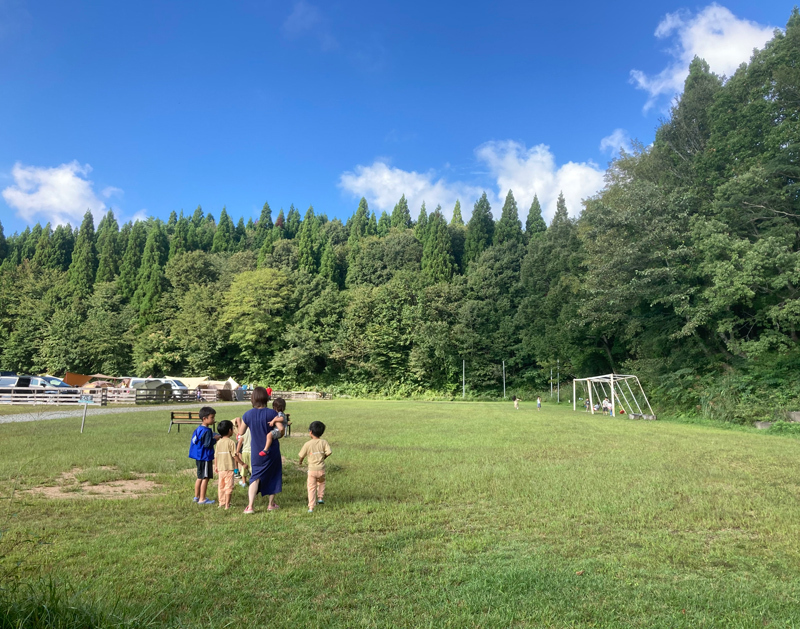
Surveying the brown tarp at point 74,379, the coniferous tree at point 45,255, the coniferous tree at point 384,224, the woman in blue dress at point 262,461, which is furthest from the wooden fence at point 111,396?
the coniferous tree at point 45,255

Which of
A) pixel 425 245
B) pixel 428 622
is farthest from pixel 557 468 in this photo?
pixel 425 245

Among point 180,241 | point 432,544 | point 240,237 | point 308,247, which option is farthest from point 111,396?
point 240,237

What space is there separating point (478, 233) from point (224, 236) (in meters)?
43.2

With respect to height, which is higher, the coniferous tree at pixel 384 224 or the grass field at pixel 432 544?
the coniferous tree at pixel 384 224

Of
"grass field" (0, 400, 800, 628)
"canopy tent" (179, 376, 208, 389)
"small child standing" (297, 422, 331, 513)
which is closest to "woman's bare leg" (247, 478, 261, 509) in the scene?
"grass field" (0, 400, 800, 628)

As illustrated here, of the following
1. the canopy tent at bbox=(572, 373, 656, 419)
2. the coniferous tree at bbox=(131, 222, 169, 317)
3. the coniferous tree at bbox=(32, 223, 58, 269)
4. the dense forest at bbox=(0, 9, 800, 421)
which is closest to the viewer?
the dense forest at bbox=(0, 9, 800, 421)

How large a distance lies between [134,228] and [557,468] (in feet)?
258

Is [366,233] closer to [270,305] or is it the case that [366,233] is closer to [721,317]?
[270,305]

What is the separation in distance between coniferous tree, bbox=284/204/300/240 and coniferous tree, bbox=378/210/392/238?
1534 cm

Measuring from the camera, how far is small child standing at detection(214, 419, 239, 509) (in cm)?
692

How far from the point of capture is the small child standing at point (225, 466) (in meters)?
6.92

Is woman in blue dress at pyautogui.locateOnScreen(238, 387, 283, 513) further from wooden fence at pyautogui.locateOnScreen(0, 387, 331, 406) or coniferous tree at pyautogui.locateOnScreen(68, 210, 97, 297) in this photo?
coniferous tree at pyautogui.locateOnScreen(68, 210, 97, 297)

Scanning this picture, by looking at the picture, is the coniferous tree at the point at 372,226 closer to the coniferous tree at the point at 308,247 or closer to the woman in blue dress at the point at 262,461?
the coniferous tree at the point at 308,247

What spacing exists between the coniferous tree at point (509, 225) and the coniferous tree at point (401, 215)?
2169 centimetres
